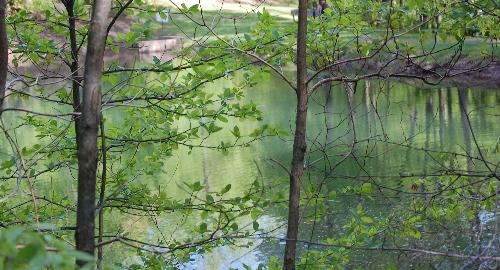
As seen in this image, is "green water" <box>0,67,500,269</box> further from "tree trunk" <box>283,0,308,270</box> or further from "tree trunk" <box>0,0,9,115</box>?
"tree trunk" <box>0,0,9,115</box>

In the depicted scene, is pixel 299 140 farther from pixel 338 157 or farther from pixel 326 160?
pixel 338 157

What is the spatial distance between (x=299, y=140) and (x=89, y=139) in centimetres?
122

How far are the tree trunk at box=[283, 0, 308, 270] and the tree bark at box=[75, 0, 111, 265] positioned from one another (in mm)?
1172

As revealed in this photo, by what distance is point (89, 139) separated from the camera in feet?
6.24

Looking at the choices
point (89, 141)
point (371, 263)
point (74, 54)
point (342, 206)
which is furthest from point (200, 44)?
point (342, 206)

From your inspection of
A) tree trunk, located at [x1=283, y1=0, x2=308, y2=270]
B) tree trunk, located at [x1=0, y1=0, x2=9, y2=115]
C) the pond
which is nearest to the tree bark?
tree trunk, located at [x1=0, y1=0, x2=9, y2=115]

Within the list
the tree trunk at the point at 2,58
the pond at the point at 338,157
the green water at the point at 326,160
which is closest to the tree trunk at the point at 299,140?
the tree trunk at the point at 2,58

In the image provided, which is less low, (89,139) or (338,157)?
(89,139)

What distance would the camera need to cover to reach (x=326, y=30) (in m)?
3.62

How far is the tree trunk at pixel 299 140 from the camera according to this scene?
2.95 metres

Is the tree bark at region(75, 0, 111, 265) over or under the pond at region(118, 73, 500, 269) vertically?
over

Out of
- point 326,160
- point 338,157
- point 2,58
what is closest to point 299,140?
point 2,58

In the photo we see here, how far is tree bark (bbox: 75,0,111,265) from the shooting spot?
190 centimetres

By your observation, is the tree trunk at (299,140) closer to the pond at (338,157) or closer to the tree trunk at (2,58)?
the tree trunk at (2,58)
